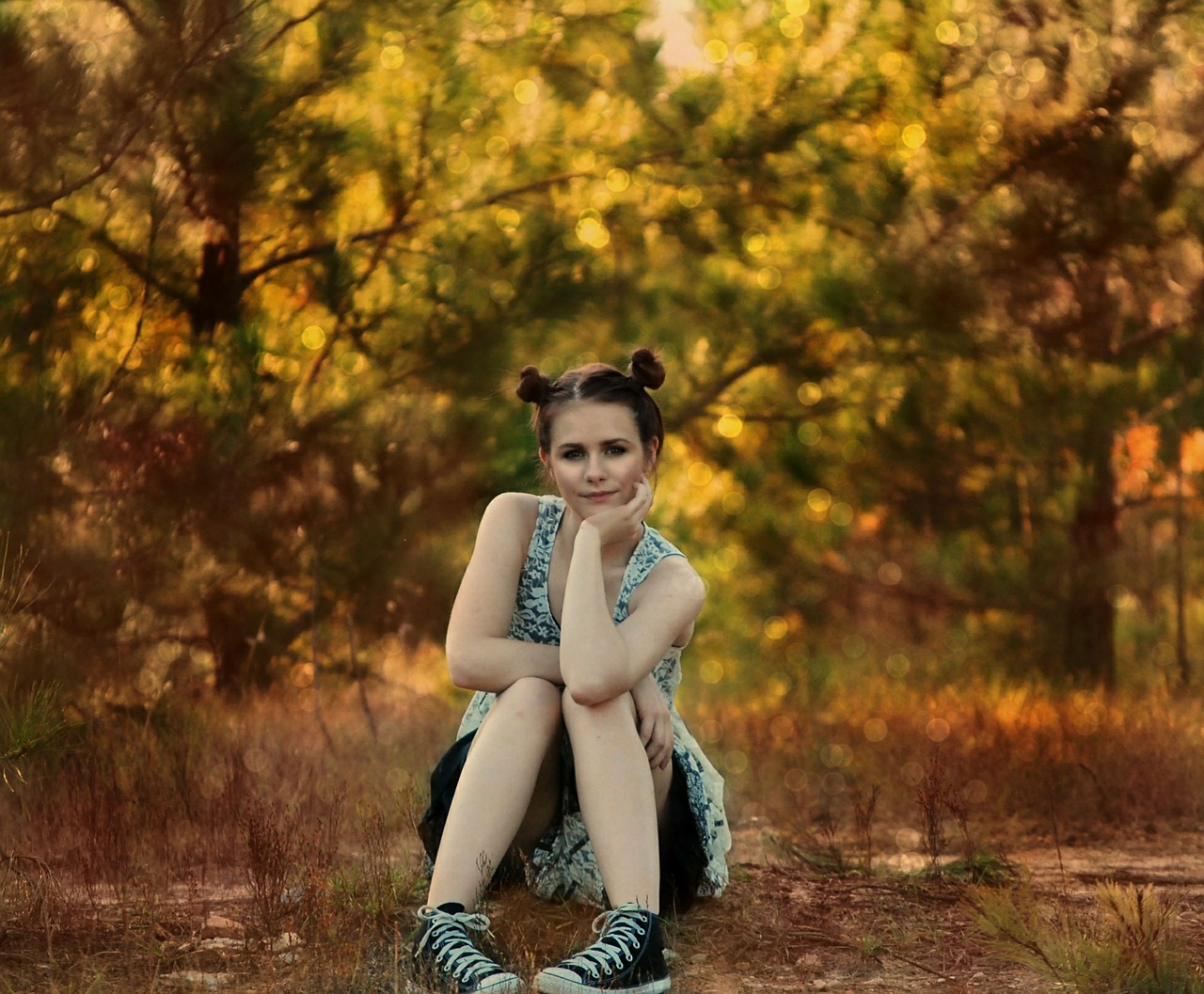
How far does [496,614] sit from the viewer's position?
9.70ft

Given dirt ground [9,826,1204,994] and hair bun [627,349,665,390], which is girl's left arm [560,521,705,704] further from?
dirt ground [9,826,1204,994]

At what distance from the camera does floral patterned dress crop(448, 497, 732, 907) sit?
3.02 meters

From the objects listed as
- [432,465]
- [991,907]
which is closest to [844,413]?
[432,465]

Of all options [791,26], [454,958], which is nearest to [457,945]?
[454,958]

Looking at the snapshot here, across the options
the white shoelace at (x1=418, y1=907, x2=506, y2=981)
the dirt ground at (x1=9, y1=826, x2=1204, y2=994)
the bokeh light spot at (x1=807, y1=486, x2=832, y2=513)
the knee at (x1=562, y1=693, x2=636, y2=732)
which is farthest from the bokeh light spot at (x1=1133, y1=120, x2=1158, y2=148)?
the white shoelace at (x1=418, y1=907, x2=506, y2=981)

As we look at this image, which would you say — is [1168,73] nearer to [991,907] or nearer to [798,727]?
[798,727]

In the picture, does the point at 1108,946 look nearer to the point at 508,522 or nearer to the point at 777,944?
the point at 777,944

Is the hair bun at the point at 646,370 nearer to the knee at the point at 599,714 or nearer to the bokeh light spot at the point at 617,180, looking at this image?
the knee at the point at 599,714

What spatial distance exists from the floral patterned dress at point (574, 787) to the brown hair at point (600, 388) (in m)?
0.21

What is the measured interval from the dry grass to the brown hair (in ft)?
3.24

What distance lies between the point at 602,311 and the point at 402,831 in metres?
3.33

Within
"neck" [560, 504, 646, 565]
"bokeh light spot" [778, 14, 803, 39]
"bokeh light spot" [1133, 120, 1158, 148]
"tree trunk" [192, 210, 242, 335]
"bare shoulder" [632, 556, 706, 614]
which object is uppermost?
"bokeh light spot" [778, 14, 803, 39]

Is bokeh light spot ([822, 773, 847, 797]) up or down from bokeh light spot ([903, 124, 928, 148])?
down

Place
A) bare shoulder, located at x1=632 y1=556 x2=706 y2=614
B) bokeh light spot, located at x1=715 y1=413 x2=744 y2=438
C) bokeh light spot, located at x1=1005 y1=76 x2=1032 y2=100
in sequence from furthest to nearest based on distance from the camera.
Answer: bokeh light spot, located at x1=715 y1=413 x2=744 y2=438 < bokeh light spot, located at x1=1005 y1=76 x2=1032 y2=100 < bare shoulder, located at x1=632 y1=556 x2=706 y2=614
